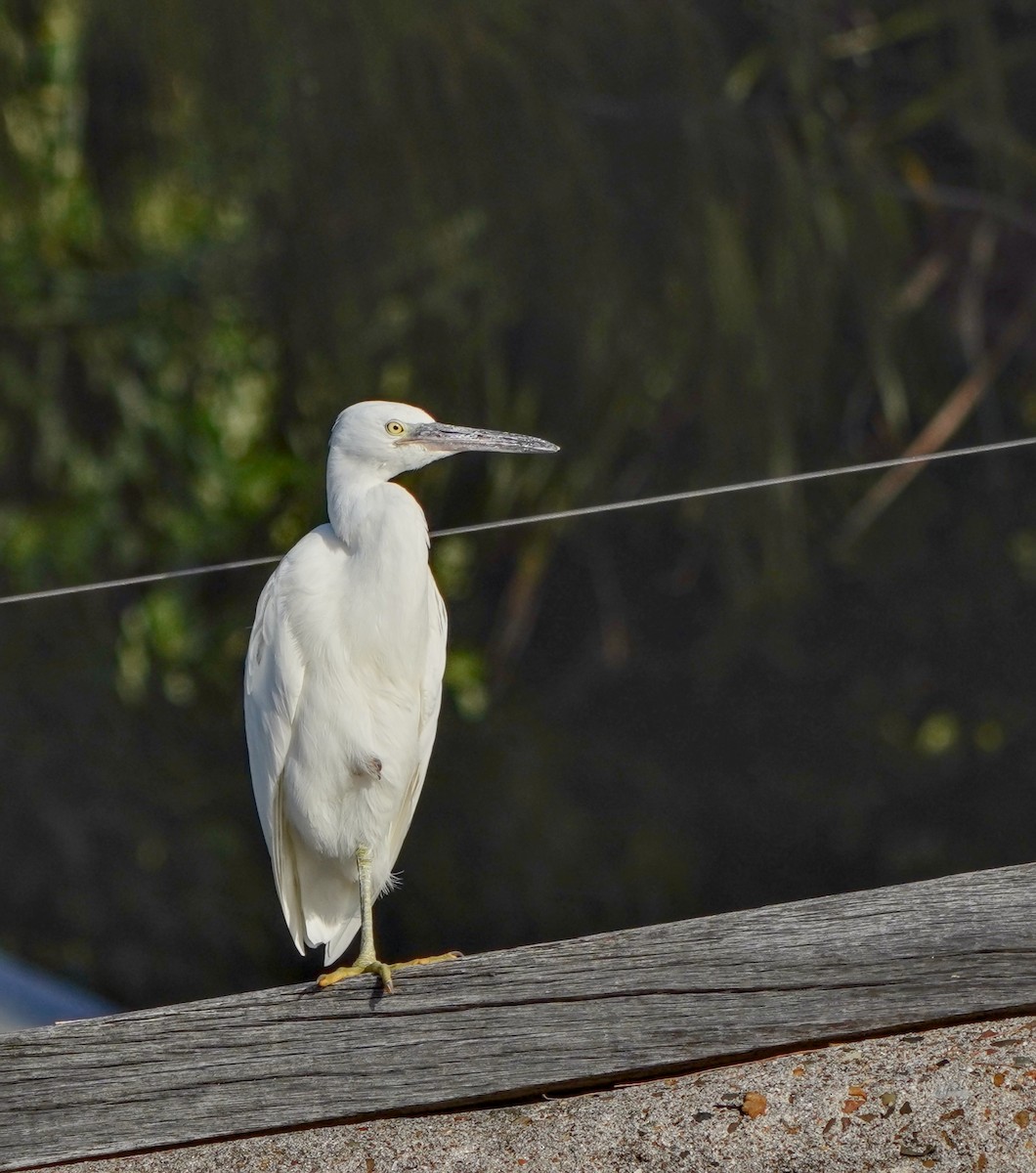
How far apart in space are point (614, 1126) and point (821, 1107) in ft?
0.58

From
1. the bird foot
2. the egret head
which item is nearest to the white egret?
the egret head

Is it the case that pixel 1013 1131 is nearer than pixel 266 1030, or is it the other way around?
pixel 1013 1131

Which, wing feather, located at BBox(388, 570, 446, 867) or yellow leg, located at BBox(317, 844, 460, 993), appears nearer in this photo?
yellow leg, located at BBox(317, 844, 460, 993)

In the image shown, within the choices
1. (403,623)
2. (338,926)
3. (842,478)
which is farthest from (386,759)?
(842,478)

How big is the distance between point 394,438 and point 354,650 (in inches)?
10.9

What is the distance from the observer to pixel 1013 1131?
1.12 metres

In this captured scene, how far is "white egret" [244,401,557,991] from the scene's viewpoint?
1803mm

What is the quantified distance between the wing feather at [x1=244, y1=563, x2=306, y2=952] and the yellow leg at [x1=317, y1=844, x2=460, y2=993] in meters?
0.12

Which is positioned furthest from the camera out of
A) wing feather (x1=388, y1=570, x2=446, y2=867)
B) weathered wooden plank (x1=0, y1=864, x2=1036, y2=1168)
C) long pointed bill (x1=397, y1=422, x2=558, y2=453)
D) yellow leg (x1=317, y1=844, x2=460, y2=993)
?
wing feather (x1=388, y1=570, x2=446, y2=867)

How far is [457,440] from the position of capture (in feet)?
5.89

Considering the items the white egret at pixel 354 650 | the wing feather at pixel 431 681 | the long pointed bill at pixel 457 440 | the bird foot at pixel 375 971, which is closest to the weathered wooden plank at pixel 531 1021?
the bird foot at pixel 375 971

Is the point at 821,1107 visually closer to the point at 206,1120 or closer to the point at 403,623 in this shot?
the point at 206,1120

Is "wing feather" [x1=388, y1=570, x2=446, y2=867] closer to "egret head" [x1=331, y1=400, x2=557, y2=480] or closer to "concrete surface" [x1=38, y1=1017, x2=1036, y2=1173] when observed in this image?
"egret head" [x1=331, y1=400, x2=557, y2=480]

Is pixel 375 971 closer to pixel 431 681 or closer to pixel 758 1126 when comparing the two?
pixel 758 1126
